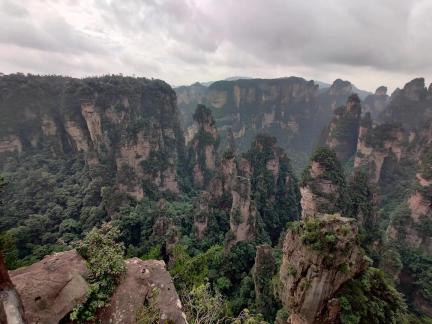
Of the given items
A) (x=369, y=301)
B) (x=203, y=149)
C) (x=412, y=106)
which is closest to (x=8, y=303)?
(x=369, y=301)

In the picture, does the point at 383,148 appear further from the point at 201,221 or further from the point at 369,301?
the point at 369,301

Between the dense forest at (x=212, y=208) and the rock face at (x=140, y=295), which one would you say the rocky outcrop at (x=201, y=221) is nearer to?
the dense forest at (x=212, y=208)

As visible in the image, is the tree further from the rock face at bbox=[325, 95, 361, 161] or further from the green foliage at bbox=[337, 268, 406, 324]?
the rock face at bbox=[325, 95, 361, 161]

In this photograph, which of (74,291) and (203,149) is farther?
(203,149)

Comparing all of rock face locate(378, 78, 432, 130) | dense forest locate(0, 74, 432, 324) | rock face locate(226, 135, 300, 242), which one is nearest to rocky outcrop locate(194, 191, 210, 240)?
dense forest locate(0, 74, 432, 324)

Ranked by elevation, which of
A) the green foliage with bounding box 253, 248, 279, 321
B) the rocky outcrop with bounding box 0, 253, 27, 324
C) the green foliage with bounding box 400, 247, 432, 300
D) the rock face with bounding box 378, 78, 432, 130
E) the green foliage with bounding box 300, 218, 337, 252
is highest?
the rock face with bounding box 378, 78, 432, 130

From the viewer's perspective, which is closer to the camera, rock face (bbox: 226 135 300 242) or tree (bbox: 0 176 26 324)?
tree (bbox: 0 176 26 324)
